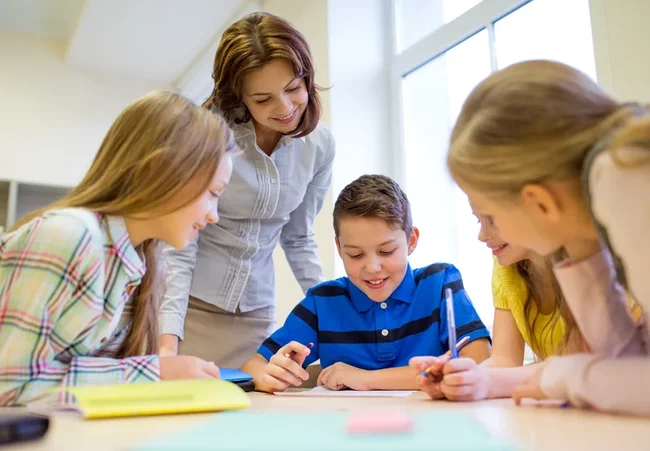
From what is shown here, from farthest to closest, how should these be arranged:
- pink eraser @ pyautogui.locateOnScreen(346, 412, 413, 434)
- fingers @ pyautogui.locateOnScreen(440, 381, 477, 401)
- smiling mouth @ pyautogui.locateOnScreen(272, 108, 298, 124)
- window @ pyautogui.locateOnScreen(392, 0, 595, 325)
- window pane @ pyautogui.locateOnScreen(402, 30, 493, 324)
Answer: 1. window pane @ pyautogui.locateOnScreen(402, 30, 493, 324)
2. window @ pyautogui.locateOnScreen(392, 0, 595, 325)
3. smiling mouth @ pyautogui.locateOnScreen(272, 108, 298, 124)
4. fingers @ pyautogui.locateOnScreen(440, 381, 477, 401)
5. pink eraser @ pyautogui.locateOnScreen(346, 412, 413, 434)

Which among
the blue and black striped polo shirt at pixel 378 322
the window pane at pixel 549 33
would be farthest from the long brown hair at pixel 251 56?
the window pane at pixel 549 33

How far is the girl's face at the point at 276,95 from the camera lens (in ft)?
4.18

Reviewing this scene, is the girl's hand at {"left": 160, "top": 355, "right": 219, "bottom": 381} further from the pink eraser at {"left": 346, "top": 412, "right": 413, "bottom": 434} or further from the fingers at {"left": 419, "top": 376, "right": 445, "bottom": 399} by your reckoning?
the pink eraser at {"left": 346, "top": 412, "right": 413, "bottom": 434}

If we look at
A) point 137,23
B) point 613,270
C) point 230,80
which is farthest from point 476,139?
point 137,23

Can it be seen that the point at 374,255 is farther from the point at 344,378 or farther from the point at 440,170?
the point at 440,170

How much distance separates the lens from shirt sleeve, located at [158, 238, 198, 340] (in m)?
1.33

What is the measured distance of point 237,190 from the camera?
1399 millimetres

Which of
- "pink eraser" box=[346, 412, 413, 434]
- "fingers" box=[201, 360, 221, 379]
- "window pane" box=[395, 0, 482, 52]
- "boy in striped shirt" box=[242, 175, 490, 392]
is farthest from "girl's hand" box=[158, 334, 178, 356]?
"window pane" box=[395, 0, 482, 52]

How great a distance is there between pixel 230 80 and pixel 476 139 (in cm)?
78

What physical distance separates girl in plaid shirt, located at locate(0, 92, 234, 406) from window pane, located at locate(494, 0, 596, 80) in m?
1.03

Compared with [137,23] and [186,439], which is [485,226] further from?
[137,23]

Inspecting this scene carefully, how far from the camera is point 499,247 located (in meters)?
1.06

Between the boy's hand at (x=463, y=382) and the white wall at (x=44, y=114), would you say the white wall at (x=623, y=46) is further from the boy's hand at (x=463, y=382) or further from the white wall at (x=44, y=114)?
the white wall at (x=44, y=114)

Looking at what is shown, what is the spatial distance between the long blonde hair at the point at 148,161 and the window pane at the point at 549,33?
39.1 inches
